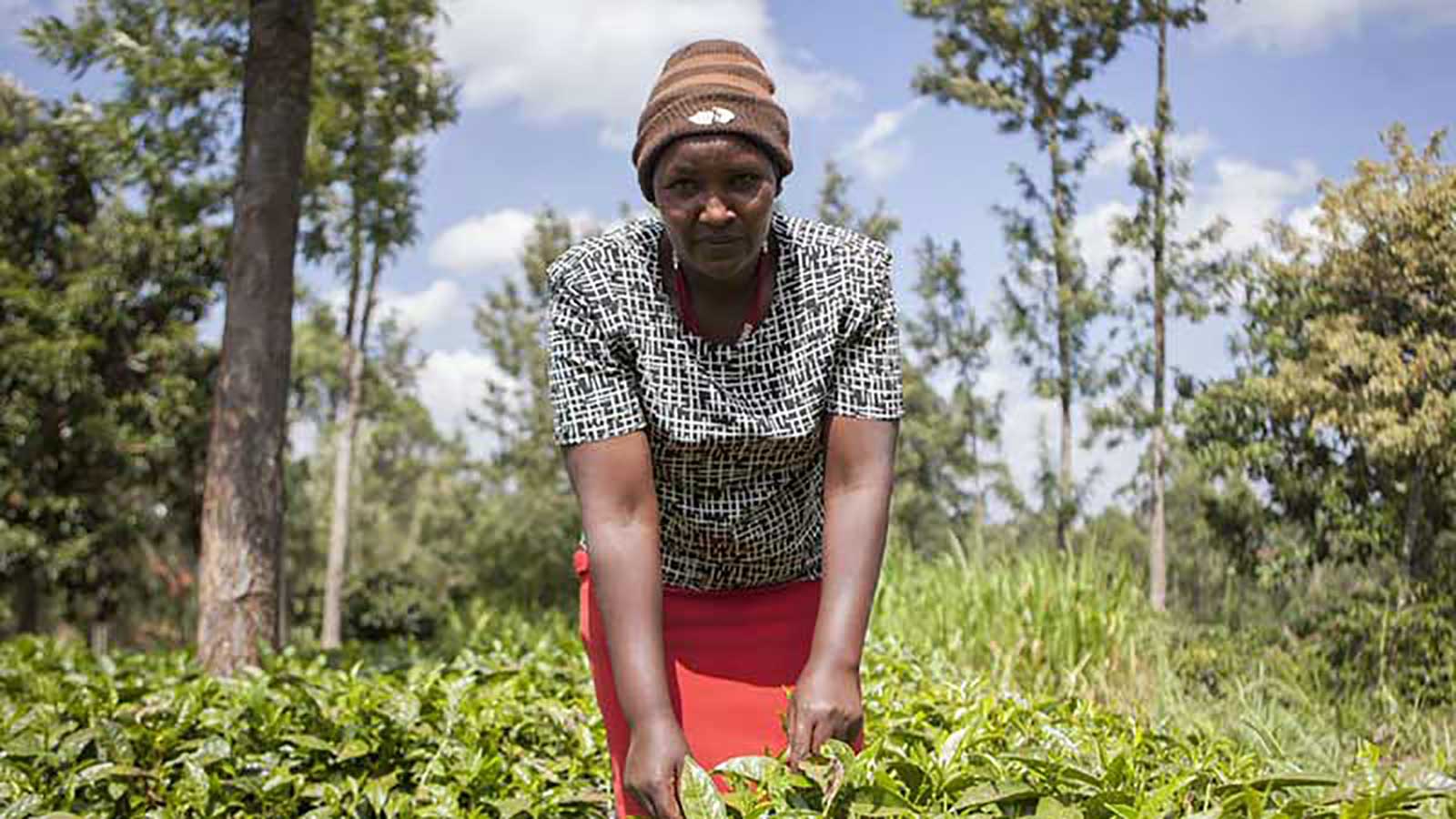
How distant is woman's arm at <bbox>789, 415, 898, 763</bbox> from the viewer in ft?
6.00

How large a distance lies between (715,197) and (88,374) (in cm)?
1826

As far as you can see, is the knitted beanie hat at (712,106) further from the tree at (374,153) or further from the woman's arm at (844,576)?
the tree at (374,153)

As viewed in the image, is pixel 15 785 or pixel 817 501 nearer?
pixel 817 501

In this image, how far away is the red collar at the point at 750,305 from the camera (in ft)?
6.45

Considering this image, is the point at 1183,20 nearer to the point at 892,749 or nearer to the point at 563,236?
the point at 563,236

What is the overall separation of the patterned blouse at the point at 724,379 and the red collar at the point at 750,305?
12mm

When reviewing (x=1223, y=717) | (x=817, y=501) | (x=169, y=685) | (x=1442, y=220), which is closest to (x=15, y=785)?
(x=169, y=685)

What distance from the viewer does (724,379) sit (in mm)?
1943

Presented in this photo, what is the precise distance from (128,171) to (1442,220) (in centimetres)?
1084

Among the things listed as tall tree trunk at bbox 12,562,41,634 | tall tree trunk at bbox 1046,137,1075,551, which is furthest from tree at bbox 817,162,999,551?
tall tree trunk at bbox 12,562,41,634

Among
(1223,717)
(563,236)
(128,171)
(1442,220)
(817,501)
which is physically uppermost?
(563,236)

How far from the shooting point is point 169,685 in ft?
14.8

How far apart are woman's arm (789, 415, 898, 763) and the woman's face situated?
1.01 feet

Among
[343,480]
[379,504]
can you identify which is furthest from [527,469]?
[379,504]
